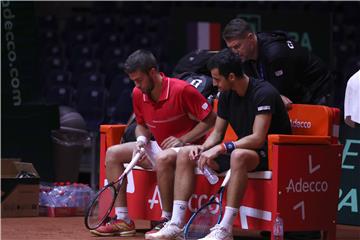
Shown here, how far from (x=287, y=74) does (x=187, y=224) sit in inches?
64.8

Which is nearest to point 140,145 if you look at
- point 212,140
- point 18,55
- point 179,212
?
point 212,140

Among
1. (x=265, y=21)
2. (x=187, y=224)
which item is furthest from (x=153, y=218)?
(x=265, y=21)

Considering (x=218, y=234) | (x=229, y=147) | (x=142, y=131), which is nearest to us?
(x=218, y=234)

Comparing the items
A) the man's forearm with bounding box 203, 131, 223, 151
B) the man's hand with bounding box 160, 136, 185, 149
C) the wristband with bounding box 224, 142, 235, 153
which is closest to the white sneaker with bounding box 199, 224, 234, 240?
the wristband with bounding box 224, 142, 235, 153

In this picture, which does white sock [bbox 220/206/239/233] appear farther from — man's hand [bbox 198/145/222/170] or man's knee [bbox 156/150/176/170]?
man's knee [bbox 156/150/176/170]

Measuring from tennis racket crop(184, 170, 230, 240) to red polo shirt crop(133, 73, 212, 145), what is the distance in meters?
0.65

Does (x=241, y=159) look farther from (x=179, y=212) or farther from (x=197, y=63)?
(x=197, y=63)

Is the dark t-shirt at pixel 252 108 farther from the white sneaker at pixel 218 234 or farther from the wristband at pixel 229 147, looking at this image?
the white sneaker at pixel 218 234

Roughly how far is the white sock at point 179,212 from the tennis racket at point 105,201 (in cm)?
60

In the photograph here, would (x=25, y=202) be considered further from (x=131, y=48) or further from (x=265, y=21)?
(x=131, y=48)

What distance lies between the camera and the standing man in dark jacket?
23.5 feet

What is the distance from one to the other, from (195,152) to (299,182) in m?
0.79

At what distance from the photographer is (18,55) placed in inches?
413

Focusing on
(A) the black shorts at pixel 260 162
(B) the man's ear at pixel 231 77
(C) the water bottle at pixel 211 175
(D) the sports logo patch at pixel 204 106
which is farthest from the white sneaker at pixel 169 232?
(B) the man's ear at pixel 231 77
